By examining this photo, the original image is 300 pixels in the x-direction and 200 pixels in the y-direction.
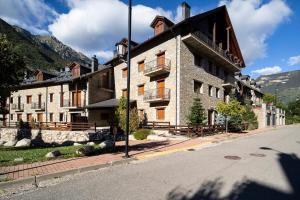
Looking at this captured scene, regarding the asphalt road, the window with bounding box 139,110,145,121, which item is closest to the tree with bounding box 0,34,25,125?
the asphalt road

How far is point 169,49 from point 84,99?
12034 mm

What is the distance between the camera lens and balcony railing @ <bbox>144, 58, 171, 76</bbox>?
24.4m

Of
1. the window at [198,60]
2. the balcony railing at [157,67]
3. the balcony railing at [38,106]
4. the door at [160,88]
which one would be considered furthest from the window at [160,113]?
the balcony railing at [38,106]

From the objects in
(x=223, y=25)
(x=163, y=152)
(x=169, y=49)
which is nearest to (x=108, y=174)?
(x=163, y=152)

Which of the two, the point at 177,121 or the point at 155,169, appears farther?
the point at 177,121

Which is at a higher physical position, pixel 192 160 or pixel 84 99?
pixel 84 99

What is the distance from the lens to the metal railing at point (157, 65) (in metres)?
24.3

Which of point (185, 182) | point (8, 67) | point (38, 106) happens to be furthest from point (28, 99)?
point (185, 182)

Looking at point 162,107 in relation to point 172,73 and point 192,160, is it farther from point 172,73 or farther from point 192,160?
point 192,160

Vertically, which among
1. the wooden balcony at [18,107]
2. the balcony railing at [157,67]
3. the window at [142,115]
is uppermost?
the balcony railing at [157,67]

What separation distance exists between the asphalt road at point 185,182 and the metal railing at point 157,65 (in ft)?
51.2

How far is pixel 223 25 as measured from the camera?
31719mm

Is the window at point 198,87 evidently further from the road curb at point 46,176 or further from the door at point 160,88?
the road curb at point 46,176

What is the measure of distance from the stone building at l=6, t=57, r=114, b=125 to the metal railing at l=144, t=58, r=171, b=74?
24.0ft
